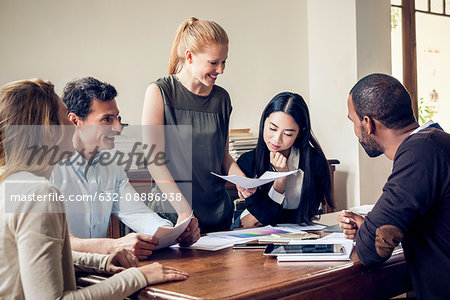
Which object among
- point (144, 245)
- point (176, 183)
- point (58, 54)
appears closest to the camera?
point (144, 245)

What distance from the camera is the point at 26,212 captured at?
125 cm

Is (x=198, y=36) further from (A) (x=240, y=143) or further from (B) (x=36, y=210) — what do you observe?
(A) (x=240, y=143)

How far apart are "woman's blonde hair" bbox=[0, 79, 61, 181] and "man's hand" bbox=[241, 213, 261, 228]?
5.02 feet

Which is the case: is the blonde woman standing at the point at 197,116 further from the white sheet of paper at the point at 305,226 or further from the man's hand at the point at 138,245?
the man's hand at the point at 138,245

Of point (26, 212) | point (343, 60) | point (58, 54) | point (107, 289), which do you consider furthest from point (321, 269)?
point (343, 60)

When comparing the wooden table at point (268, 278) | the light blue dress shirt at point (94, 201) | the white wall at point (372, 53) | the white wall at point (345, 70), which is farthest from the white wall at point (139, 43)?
the wooden table at point (268, 278)

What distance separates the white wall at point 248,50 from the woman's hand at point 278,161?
3.93ft

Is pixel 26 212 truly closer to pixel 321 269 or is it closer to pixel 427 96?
pixel 321 269

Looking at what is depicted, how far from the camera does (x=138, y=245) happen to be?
1791 millimetres

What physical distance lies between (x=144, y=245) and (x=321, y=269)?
23.4 inches

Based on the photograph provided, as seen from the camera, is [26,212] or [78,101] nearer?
[26,212]

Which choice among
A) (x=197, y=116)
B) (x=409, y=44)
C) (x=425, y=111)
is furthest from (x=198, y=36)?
(x=425, y=111)

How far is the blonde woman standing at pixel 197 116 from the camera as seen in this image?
2330 mm

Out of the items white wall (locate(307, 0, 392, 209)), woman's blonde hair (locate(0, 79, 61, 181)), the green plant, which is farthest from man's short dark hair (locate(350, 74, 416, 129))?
the green plant
